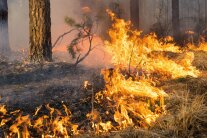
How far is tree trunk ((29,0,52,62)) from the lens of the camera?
9.04 meters

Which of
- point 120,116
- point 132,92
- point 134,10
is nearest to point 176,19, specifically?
point 134,10

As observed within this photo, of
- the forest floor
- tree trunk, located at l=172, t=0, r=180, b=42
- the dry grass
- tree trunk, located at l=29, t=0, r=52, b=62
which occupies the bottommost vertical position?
the dry grass

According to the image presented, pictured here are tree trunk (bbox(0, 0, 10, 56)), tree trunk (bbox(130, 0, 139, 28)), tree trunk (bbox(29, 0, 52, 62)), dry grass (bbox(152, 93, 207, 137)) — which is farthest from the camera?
tree trunk (bbox(130, 0, 139, 28))

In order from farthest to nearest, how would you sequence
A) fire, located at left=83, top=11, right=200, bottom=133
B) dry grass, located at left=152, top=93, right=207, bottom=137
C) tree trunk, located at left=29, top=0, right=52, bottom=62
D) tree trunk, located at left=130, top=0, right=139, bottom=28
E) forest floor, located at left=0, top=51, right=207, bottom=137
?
tree trunk, located at left=130, top=0, right=139, bottom=28
tree trunk, located at left=29, top=0, right=52, bottom=62
forest floor, located at left=0, top=51, right=207, bottom=137
fire, located at left=83, top=11, right=200, bottom=133
dry grass, located at left=152, top=93, right=207, bottom=137

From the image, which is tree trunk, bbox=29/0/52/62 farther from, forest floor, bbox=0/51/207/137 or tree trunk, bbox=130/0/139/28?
tree trunk, bbox=130/0/139/28

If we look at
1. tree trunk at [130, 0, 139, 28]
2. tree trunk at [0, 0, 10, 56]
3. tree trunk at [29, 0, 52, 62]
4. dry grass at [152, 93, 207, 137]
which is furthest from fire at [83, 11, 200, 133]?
tree trunk at [130, 0, 139, 28]

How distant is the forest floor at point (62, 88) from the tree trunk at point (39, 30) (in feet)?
1.59

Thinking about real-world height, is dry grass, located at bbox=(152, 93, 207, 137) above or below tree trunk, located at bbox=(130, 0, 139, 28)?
below

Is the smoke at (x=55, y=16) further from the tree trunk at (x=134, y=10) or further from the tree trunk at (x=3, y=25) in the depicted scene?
the tree trunk at (x=3, y=25)

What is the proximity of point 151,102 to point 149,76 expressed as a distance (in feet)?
6.85

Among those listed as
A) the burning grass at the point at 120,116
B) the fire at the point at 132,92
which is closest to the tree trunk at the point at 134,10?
the fire at the point at 132,92

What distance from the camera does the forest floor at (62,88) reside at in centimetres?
525

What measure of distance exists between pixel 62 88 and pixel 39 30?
9.61ft

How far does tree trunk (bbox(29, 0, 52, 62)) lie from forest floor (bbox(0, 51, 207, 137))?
0.48 m
